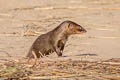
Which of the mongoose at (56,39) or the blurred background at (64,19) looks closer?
the mongoose at (56,39)

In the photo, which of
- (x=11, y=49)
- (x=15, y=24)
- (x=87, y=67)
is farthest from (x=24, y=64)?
(x=15, y=24)

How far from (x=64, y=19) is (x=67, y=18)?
0.12 m

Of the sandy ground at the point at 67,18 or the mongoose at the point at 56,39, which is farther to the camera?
the sandy ground at the point at 67,18

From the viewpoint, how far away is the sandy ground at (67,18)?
9617 millimetres

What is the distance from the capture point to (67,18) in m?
13.1

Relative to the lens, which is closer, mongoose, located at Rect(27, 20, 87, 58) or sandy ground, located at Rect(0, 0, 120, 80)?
mongoose, located at Rect(27, 20, 87, 58)

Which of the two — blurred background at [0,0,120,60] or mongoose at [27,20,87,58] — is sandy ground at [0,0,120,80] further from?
mongoose at [27,20,87,58]

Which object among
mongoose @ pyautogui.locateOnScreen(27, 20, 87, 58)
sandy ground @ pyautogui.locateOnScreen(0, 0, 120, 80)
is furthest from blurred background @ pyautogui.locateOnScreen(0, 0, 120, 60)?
mongoose @ pyautogui.locateOnScreen(27, 20, 87, 58)

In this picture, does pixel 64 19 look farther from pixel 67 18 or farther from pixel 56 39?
pixel 56 39

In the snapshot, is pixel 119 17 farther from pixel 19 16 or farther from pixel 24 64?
pixel 24 64

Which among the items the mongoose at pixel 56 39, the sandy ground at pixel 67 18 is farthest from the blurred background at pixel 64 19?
the mongoose at pixel 56 39

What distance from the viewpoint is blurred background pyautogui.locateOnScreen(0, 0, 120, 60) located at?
9.71 metres

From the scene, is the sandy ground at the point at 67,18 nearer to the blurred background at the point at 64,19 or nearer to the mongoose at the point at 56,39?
the blurred background at the point at 64,19

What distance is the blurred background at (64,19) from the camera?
9711 mm
